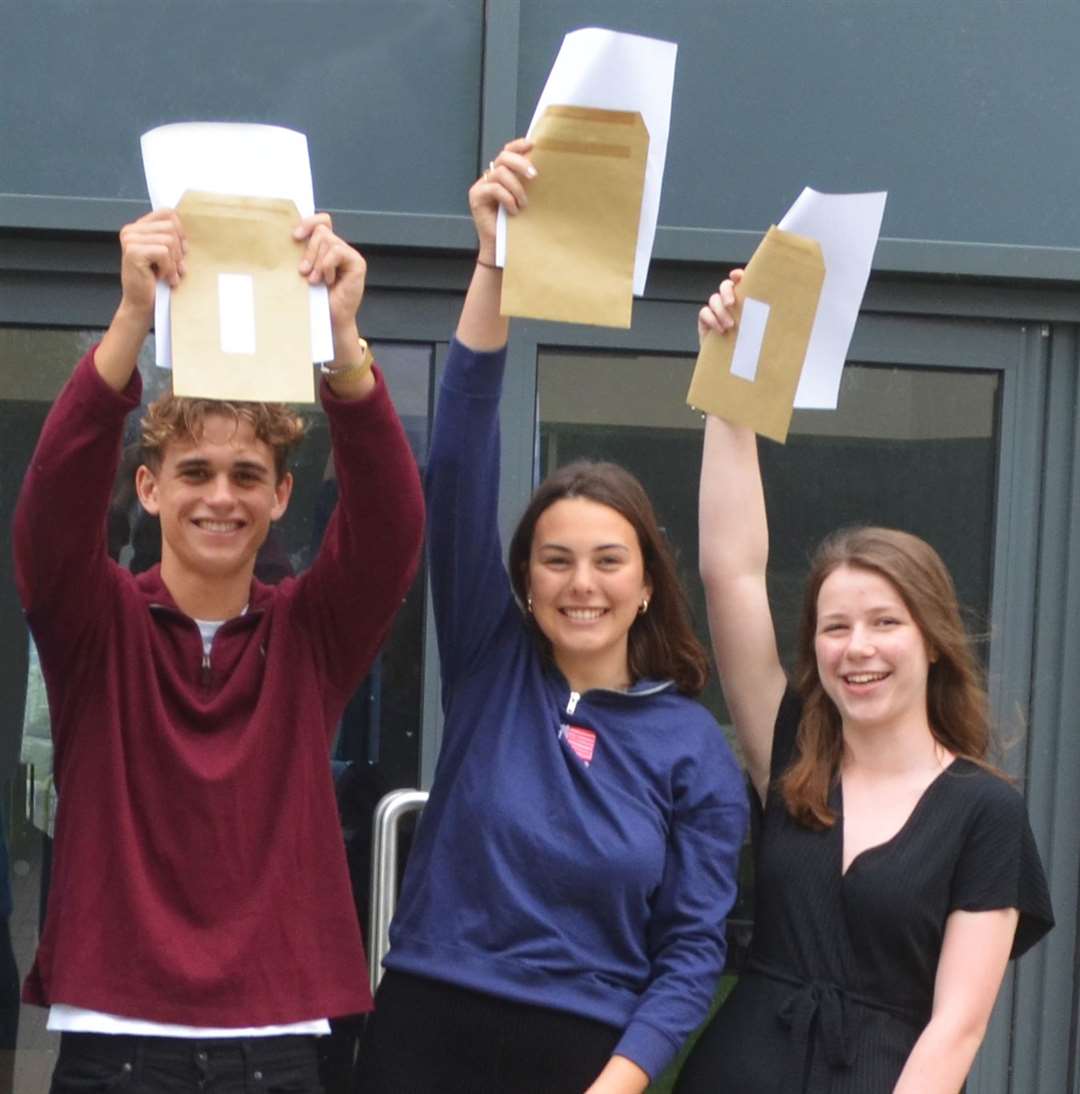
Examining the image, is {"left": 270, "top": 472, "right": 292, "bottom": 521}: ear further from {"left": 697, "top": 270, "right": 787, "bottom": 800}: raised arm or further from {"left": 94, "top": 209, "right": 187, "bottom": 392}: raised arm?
{"left": 697, "top": 270, "right": 787, "bottom": 800}: raised arm

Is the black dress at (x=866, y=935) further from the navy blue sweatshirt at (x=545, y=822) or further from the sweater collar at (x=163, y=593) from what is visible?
the sweater collar at (x=163, y=593)

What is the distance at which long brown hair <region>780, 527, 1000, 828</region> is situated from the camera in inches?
99.3

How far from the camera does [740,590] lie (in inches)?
105

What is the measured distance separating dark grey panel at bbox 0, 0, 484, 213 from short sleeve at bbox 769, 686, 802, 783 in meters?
1.28

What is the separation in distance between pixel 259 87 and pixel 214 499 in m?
1.26

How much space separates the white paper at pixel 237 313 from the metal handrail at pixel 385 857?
1168 mm

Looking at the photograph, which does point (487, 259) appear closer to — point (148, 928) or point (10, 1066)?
point (148, 928)

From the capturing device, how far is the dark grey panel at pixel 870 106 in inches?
136

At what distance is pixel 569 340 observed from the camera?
3.48 m

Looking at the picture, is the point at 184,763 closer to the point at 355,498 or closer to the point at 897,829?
the point at 355,498

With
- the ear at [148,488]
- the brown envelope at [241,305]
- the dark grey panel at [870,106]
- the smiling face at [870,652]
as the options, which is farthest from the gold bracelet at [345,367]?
the dark grey panel at [870,106]

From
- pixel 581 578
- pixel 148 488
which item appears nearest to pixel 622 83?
pixel 581 578

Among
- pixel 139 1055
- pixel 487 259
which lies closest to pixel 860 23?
pixel 487 259

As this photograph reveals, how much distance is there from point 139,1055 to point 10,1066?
54.9 inches
